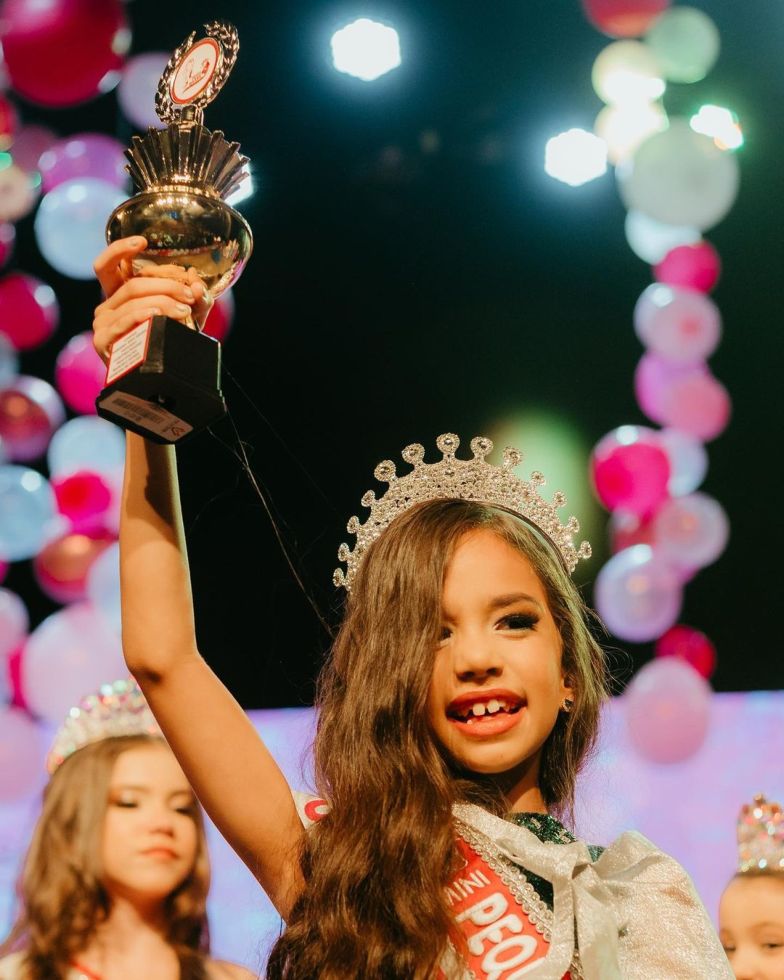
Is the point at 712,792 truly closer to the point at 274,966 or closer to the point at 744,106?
the point at 744,106

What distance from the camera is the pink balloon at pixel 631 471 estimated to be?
13.4ft

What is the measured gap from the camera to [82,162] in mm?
3977

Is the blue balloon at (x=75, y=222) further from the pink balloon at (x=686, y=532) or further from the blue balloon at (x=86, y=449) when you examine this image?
the pink balloon at (x=686, y=532)

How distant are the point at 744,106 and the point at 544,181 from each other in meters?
0.71

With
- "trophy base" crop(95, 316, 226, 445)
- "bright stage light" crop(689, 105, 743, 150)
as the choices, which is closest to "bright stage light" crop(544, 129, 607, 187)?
"bright stage light" crop(689, 105, 743, 150)

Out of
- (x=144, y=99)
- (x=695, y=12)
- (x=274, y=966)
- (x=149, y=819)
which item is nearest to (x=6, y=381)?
(x=144, y=99)

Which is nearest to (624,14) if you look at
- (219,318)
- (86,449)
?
(219,318)

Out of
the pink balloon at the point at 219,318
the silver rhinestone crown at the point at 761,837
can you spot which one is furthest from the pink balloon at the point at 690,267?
the silver rhinestone crown at the point at 761,837

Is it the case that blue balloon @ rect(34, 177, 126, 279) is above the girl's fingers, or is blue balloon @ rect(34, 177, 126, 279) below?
above

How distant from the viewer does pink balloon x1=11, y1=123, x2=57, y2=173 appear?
158 inches

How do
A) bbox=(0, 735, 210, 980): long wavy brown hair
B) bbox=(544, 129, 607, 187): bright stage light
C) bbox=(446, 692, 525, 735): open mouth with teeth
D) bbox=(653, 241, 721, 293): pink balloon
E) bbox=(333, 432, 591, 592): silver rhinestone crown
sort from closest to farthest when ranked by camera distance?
bbox=(446, 692, 525, 735): open mouth with teeth
bbox=(333, 432, 591, 592): silver rhinestone crown
bbox=(0, 735, 210, 980): long wavy brown hair
bbox=(653, 241, 721, 293): pink balloon
bbox=(544, 129, 607, 187): bright stage light

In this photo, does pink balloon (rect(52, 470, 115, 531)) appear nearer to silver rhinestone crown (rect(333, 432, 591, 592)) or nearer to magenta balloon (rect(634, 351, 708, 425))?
magenta balloon (rect(634, 351, 708, 425))

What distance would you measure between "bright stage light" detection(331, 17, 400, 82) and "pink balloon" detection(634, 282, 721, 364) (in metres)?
1.18

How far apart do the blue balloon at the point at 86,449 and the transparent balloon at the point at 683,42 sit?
6.97 feet
